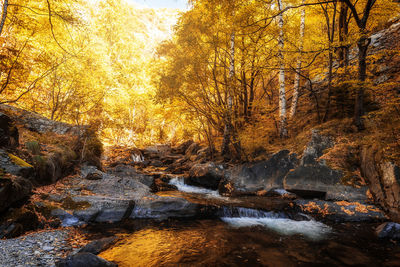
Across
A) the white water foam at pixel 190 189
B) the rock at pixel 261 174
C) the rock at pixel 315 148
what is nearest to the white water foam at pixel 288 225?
the rock at pixel 261 174

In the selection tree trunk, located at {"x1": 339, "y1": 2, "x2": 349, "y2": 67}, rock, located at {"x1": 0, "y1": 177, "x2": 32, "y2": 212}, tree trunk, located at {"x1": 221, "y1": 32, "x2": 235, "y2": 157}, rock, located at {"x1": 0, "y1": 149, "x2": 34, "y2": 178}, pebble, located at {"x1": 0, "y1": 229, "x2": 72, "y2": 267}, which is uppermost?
tree trunk, located at {"x1": 339, "y1": 2, "x2": 349, "y2": 67}

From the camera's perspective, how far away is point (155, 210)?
6.61 meters

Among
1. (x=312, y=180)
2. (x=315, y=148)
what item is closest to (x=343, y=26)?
(x=315, y=148)

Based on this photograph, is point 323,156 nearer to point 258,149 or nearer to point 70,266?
point 258,149

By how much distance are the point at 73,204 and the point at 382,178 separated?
30.6 feet

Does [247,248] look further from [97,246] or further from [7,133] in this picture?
[7,133]

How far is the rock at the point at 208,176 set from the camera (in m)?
10.6

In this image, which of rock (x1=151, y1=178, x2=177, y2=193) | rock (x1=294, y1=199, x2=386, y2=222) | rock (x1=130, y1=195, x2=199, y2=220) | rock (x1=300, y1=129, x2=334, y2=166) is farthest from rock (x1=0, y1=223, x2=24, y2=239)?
rock (x1=300, y1=129, x2=334, y2=166)

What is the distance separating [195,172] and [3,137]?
27.4 feet

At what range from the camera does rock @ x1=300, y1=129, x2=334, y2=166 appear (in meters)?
7.64

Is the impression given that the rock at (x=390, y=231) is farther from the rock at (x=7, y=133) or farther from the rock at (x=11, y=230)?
the rock at (x=7, y=133)

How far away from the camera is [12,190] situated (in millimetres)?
4281

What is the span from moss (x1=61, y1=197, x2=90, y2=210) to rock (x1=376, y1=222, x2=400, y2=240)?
8.08 meters

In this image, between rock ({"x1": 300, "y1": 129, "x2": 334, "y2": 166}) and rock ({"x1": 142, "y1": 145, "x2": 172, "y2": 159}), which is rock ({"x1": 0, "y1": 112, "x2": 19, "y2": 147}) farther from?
rock ({"x1": 142, "y1": 145, "x2": 172, "y2": 159})
